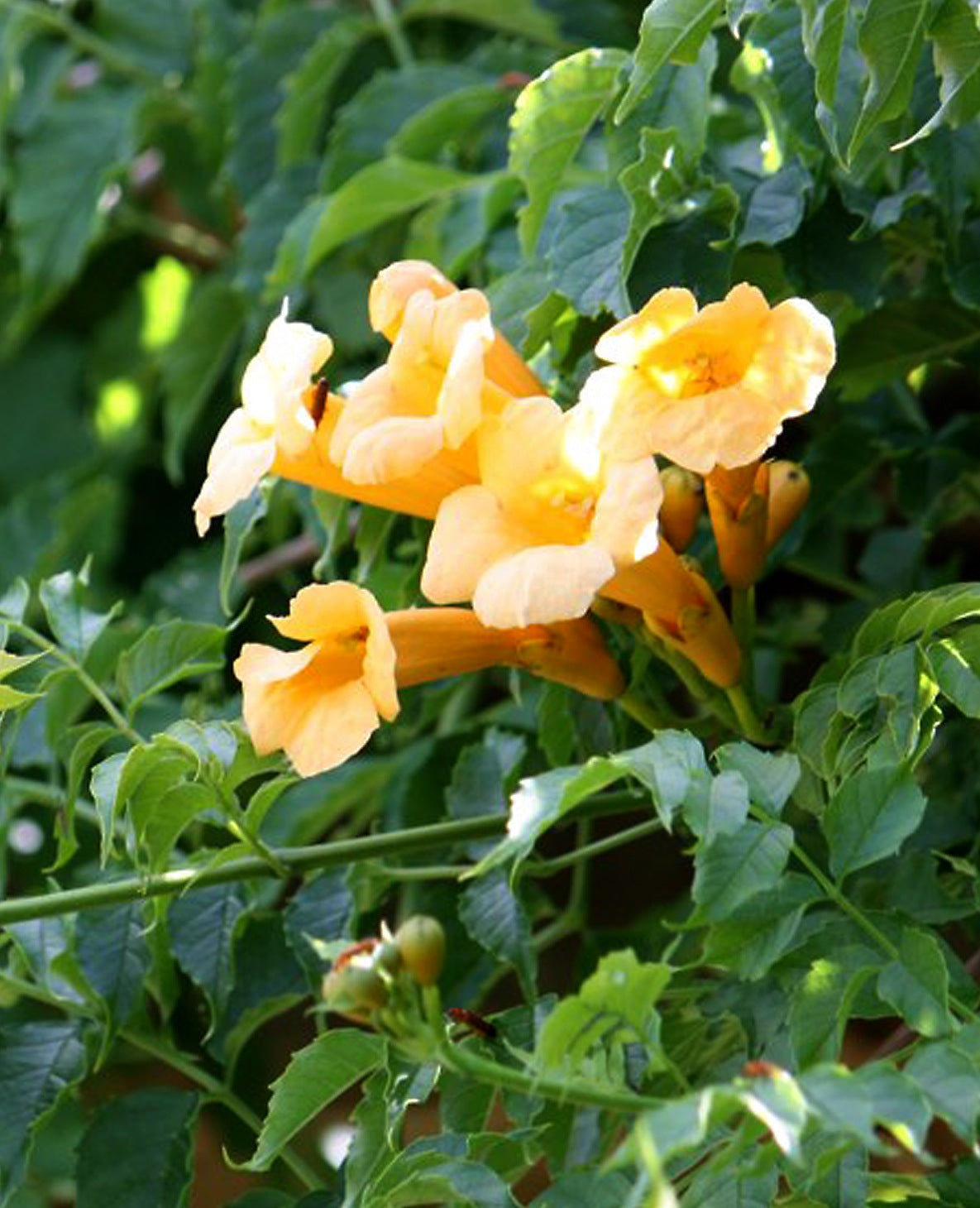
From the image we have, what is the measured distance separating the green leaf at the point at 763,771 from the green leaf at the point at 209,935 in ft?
1.32

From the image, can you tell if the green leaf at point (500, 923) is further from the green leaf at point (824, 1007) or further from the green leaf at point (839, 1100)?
the green leaf at point (839, 1100)

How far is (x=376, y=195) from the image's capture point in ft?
5.01

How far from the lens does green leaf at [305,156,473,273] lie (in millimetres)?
1513

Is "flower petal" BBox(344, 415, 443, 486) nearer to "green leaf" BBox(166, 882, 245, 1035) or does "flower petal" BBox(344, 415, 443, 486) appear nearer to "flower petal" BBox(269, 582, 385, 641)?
"flower petal" BBox(269, 582, 385, 641)

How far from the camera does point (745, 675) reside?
1125 mm

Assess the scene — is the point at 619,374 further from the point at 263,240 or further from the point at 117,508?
the point at 117,508

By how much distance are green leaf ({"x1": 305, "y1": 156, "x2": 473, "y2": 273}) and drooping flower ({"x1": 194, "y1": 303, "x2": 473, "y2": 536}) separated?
429 millimetres

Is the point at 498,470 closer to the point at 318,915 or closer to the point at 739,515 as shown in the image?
the point at 739,515

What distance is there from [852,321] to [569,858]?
1.32 ft

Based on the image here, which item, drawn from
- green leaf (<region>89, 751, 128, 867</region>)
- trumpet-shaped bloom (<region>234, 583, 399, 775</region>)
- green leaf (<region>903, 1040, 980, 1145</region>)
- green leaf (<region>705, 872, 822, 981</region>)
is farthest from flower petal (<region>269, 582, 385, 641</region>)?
green leaf (<region>903, 1040, 980, 1145</region>)

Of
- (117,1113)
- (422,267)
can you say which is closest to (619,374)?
(422,267)

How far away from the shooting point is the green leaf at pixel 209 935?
124cm

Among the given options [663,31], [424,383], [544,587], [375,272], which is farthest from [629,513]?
[375,272]

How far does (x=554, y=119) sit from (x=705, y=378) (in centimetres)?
28
